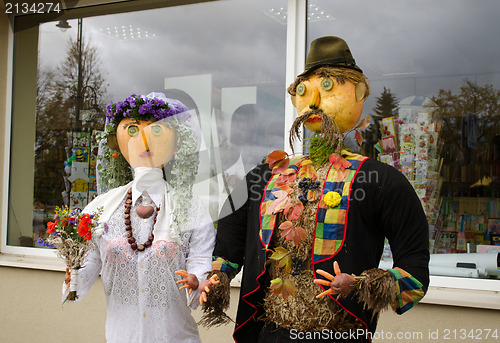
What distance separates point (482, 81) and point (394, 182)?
2.02 metres

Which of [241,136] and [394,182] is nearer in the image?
[394,182]

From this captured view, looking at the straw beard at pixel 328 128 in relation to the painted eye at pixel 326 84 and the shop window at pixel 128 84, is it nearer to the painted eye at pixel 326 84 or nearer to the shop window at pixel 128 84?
the painted eye at pixel 326 84

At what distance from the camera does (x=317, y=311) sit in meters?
2.12

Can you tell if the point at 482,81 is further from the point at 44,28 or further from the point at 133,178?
the point at 44,28

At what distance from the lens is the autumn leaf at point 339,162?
2188 millimetres

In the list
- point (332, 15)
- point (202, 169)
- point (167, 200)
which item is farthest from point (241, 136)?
point (167, 200)

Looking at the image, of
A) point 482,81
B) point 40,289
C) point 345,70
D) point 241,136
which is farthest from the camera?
point 40,289

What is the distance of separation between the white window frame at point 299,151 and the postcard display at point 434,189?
28 centimetres

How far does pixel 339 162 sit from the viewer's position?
2201 millimetres

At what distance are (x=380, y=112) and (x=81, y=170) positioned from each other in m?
2.68

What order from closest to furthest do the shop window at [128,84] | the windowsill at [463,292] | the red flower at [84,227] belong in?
1. the red flower at [84,227]
2. the windowsill at [463,292]
3. the shop window at [128,84]

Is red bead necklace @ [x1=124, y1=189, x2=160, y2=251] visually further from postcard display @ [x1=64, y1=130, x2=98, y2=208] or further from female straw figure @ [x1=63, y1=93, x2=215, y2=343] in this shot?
postcard display @ [x1=64, y1=130, x2=98, y2=208]

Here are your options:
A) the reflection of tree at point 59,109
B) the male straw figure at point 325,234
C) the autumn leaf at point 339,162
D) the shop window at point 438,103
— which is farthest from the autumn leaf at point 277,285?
the reflection of tree at point 59,109

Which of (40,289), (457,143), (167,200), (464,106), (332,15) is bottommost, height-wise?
(40,289)
